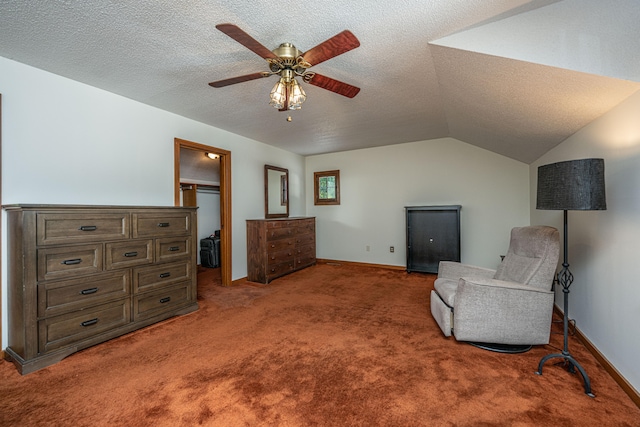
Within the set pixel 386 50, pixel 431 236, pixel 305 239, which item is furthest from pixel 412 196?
pixel 386 50

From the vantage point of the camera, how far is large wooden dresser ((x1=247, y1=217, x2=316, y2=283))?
4.20 meters

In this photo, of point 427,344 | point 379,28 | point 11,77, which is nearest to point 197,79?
point 11,77

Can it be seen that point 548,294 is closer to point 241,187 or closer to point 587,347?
point 587,347

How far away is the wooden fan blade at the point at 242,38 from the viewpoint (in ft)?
4.16

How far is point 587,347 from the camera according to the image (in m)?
2.12

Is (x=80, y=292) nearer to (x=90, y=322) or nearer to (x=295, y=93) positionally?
(x=90, y=322)

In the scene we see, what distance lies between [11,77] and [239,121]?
2.03m

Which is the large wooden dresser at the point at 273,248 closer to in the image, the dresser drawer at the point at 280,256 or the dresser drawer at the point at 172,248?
the dresser drawer at the point at 280,256

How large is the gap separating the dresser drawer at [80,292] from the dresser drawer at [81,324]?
6cm

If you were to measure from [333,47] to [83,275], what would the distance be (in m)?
2.59

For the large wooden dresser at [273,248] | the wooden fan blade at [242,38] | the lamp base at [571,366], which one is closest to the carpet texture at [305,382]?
the lamp base at [571,366]

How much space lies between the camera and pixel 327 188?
583 cm

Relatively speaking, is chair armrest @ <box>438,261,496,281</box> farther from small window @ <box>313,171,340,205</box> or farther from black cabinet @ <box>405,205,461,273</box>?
small window @ <box>313,171,340,205</box>

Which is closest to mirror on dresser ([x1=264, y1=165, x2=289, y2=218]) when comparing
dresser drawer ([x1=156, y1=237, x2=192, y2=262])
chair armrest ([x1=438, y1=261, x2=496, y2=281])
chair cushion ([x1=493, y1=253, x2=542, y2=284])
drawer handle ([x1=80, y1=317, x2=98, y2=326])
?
dresser drawer ([x1=156, y1=237, x2=192, y2=262])
